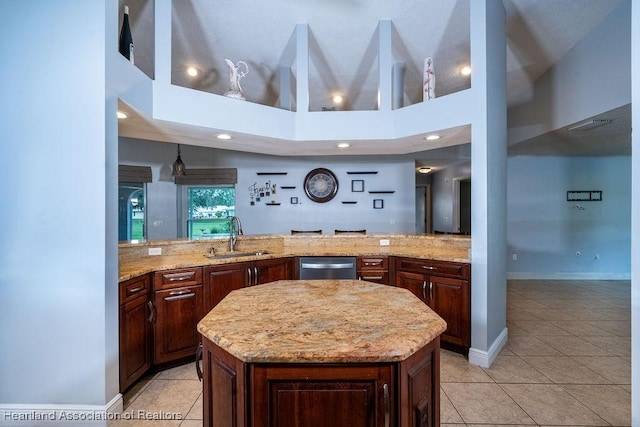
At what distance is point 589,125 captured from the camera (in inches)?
137

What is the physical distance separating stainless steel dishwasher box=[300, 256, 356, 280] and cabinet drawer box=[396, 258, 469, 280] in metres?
0.49

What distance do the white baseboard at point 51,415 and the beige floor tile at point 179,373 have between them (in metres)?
0.55

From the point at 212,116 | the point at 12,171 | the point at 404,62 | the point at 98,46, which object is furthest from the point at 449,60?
the point at 12,171

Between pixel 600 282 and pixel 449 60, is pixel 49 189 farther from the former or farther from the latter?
pixel 600 282

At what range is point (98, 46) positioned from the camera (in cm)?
177

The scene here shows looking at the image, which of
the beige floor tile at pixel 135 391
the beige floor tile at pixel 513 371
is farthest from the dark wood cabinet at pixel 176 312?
the beige floor tile at pixel 513 371

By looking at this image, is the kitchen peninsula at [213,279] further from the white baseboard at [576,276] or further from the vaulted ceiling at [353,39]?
the white baseboard at [576,276]

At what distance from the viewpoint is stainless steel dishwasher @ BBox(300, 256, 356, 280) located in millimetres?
3045

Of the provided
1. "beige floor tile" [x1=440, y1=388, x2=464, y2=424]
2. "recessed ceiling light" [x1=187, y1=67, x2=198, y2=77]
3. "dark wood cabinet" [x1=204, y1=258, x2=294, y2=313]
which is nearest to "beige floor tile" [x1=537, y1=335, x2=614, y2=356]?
"beige floor tile" [x1=440, y1=388, x2=464, y2=424]

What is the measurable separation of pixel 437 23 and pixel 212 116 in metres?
2.37

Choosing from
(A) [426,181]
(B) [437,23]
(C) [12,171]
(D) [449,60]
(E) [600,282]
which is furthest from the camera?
(A) [426,181]

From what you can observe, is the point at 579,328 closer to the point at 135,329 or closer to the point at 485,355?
the point at 485,355

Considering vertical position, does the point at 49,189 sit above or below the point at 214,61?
below

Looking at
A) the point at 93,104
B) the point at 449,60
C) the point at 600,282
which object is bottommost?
the point at 600,282
